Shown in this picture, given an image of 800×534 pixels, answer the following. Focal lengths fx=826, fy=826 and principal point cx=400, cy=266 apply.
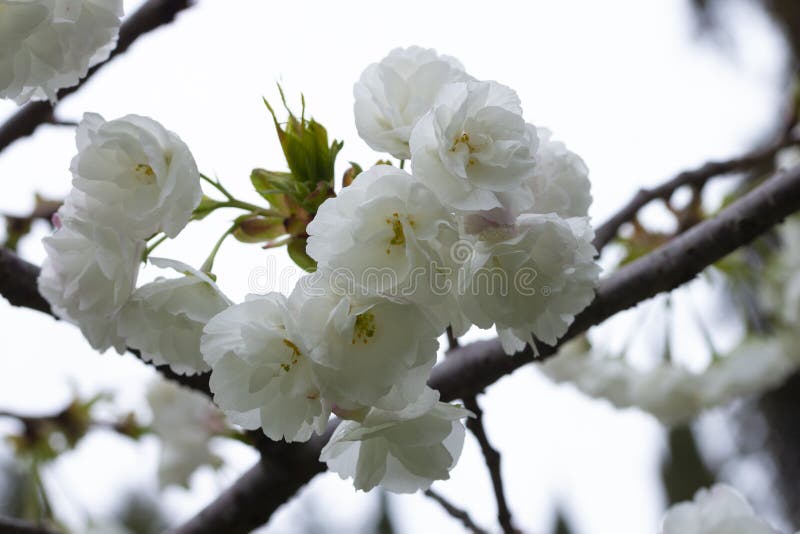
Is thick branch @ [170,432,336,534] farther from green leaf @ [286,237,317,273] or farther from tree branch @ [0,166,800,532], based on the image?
green leaf @ [286,237,317,273]

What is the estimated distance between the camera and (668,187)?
4.75 feet

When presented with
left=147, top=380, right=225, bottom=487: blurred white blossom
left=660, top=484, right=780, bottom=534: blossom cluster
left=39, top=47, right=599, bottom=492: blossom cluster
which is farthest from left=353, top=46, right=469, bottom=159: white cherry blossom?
left=147, top=380, right=225, bottom=487: blurred white blossom

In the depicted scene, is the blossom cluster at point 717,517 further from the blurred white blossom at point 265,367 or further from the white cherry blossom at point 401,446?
the blurred white blossom at point 265,367

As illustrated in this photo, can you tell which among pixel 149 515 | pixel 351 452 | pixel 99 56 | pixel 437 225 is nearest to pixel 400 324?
pixel 437 225

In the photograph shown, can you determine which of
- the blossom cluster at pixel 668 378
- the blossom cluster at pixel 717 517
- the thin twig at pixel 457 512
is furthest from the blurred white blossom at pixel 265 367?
the blossom cluster at pixel 668 378

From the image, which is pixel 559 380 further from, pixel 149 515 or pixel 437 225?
pixel 149 515

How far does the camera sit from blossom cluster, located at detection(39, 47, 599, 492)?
641 millimetres

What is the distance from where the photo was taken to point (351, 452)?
76cm

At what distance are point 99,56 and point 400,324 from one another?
1.55 feet

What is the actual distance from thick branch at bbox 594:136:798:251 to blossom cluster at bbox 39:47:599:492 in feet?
2.04

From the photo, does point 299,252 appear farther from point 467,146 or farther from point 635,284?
point 635,284

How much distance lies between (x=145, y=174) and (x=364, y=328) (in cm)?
25

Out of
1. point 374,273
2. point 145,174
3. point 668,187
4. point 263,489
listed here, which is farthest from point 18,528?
point 668,187

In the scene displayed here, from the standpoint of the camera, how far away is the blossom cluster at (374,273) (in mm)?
641
